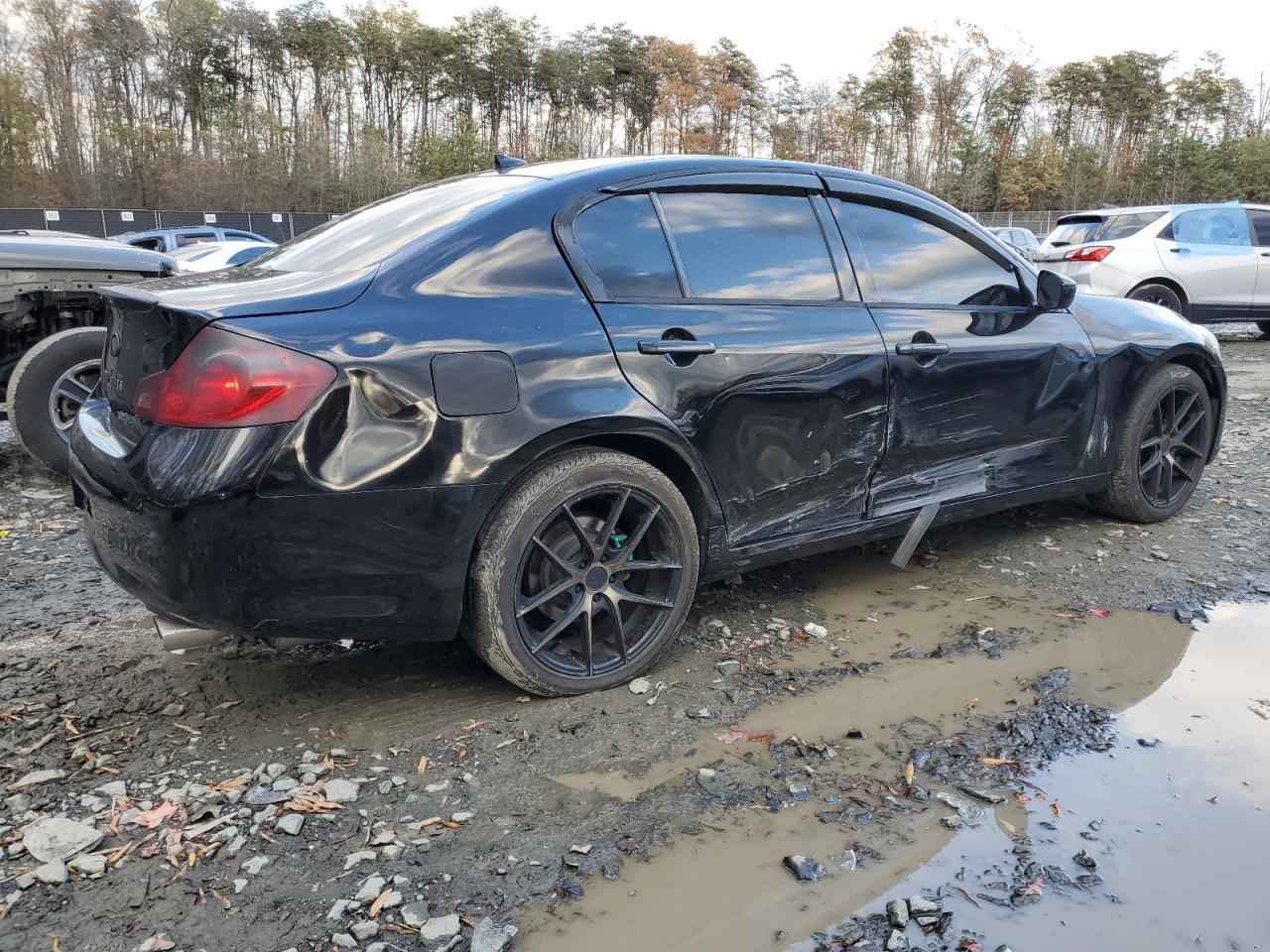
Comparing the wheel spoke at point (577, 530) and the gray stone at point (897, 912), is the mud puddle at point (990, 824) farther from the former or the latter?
the wheel spoke at point (577, 530)

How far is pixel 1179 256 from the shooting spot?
11.4 meters

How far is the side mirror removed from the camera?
410cm

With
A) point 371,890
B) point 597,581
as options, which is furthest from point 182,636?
point 597,581

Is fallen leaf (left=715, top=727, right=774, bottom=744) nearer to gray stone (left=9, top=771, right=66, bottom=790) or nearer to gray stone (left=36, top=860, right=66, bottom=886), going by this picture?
gray stone (left=36, top=860, right=66, bottom=886)

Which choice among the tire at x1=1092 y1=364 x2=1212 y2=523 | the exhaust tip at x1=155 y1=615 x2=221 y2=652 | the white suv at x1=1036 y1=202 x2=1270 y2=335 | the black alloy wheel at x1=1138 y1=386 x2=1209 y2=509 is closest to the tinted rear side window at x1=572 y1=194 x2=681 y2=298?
the exhaust tip at x1=155 y1=615 x2=221 y2=652

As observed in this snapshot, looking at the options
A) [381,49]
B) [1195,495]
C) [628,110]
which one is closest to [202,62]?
[381,49]

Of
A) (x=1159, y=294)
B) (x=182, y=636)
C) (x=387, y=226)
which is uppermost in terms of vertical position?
(x=387, y=226)

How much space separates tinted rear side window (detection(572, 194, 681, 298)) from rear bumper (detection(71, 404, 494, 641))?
0.83 m

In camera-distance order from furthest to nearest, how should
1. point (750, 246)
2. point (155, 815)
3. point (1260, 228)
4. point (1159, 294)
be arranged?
point (1260, 228) → point (1159, 294) → point (750, 246) → point (155, 815)

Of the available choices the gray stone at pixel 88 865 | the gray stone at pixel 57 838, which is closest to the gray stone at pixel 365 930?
the gray stone at pixel 88 865

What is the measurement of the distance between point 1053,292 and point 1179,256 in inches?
347

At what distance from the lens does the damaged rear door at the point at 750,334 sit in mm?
3025

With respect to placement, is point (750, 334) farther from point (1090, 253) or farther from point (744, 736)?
point (1090, 253)

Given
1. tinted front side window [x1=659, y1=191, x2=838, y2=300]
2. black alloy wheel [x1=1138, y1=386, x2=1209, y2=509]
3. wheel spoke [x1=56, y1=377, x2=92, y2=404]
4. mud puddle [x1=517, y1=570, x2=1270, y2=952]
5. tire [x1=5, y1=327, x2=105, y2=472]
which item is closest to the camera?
mud puddle [x1=517, y1=570, x2=1270, y2=952]
